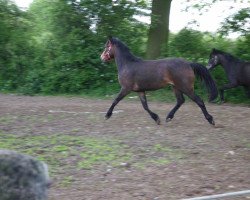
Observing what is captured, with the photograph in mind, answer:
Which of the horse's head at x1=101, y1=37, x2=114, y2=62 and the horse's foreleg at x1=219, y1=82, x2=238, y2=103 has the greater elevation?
the horse's head at x1=101, y1=37, x2=114, y2=62

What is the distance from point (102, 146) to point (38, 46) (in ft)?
35.7

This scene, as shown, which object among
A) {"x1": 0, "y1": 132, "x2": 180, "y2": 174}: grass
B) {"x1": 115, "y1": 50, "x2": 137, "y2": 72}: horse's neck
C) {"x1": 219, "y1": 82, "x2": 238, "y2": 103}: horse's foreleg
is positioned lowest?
{"x1": 0, "y1": 132, "x2": 180, "y2": 174}: grass

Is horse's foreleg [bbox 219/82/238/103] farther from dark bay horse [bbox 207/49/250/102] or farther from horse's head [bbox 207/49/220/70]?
horse's head [bbox 207/49/220/70]

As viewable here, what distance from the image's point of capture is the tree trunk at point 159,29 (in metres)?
16.6

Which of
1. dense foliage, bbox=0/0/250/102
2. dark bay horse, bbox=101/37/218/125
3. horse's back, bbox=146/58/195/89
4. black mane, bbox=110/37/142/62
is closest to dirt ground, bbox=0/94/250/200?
dark bay horse, bbox=101/37/218/125

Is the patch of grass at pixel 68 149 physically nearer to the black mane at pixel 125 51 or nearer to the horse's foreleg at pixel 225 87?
the black mane at pixel 125 51

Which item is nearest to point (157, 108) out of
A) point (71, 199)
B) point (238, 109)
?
point (238, 109)

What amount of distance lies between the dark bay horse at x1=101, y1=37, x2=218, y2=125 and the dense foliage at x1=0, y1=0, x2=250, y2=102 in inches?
229

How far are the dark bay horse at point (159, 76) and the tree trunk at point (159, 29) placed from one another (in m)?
6.89

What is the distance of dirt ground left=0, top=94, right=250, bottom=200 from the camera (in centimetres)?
566

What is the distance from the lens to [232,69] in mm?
13539

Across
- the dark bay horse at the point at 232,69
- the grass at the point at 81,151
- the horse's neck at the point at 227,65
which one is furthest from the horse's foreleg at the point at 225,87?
the grass at the point at 81,151

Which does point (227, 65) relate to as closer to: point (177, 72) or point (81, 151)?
point (177, 72)

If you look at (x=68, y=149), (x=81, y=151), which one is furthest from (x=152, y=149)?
(x=68, y=149)
